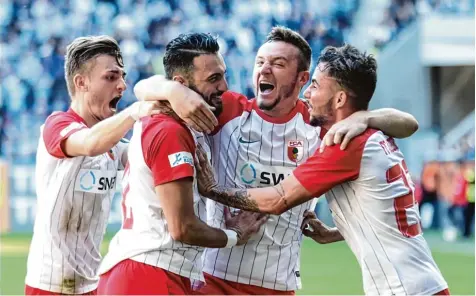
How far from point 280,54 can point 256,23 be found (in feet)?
57.4

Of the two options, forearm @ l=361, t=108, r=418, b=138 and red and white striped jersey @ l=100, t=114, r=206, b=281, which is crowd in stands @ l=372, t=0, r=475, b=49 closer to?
forearm @ l=361, t=108, r=418, b=138

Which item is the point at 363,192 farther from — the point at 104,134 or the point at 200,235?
the point at 104,134

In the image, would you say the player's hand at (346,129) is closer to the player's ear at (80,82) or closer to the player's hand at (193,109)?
the player's hand at (193,109)

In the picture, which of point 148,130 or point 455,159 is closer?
point 148,130

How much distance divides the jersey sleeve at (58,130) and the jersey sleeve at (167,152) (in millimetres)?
821

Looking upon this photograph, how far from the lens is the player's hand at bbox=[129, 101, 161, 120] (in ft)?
14.2

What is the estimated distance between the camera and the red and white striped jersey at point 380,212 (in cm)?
440

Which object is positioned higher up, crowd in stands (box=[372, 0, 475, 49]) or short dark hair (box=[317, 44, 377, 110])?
crowd in stands (box=[372, 0, 475, 49])

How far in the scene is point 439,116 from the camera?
23.2m

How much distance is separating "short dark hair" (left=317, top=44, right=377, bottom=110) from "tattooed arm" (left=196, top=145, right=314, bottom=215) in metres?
0.57

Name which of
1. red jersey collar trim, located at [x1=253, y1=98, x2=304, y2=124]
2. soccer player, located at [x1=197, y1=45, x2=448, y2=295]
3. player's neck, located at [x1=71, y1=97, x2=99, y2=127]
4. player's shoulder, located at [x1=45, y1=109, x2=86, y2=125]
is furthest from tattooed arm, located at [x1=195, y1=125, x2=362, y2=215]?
player's neck, located at [x1=71, y1=97, x2=99, y2=127]

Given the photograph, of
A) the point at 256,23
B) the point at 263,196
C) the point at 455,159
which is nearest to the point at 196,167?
the point at 263,196

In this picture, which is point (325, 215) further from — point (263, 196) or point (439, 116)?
point (263, 196)

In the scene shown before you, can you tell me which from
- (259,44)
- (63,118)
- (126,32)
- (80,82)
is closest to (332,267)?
(80,82)
